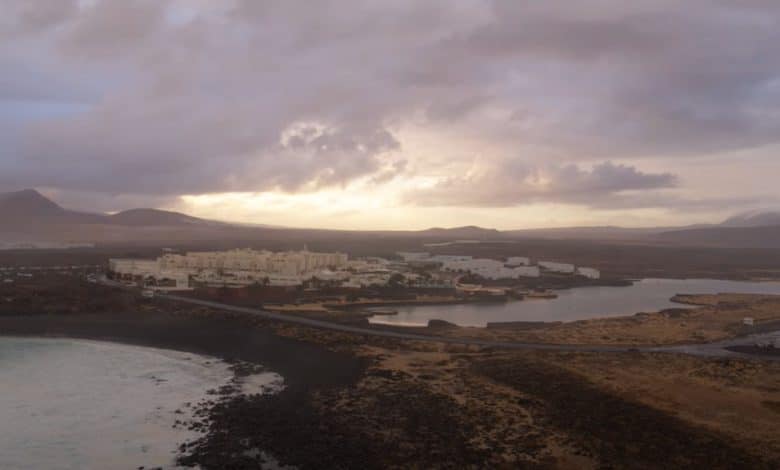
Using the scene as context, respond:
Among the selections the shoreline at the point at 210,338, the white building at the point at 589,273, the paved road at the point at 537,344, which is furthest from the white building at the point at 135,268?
the white building at the point at 589,273

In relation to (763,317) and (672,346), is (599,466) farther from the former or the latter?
(763,317)

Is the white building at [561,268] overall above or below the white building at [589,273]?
above

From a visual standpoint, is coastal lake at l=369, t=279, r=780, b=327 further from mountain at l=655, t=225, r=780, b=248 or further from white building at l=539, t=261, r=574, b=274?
mountain at l=655, t=225, r=780, b=248

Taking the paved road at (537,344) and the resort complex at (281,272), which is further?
the resort complex at (281,272)

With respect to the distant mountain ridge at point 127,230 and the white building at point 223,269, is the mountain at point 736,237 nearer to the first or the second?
the distant mountain ridge at point 127,230

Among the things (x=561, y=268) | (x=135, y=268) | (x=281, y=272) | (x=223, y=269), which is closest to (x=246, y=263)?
(x=223, y=269)

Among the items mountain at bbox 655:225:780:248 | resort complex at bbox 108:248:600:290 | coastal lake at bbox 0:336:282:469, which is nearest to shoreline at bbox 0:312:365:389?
coastal lake at bbox 0:336:282:469
